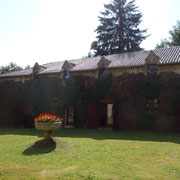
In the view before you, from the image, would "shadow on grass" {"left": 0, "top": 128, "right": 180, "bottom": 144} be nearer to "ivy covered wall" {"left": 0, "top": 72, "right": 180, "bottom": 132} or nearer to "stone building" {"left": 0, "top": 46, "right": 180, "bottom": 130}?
"ivy covered wall" {"left": 0, "top": 72, "right": 180, "bottom": 132}

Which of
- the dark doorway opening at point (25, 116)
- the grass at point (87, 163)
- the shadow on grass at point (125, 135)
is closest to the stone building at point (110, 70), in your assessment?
the shadow on grass at point (125, 135)

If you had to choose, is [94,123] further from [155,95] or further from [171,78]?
[171,78]

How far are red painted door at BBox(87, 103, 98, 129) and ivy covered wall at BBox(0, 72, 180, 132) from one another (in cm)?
56

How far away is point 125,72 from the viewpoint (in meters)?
18.3

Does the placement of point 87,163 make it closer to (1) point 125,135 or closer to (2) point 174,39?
(1) point 125,135

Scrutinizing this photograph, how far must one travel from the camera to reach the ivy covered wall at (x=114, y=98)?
1611cm

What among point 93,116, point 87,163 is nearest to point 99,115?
point 93,116

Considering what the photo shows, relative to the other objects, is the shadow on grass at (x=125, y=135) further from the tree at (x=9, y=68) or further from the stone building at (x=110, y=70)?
the tree at (x=9, y=68)

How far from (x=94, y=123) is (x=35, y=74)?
10.4 m

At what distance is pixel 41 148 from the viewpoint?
8570mm

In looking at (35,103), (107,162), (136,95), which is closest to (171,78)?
(136,95)

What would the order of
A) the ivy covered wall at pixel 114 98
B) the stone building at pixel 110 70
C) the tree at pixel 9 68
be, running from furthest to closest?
the tree at pixel 9 68 < the stone building at pixel 110 70 < the ivy covered wall at pixel 114 98

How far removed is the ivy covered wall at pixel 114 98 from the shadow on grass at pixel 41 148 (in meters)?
9.67

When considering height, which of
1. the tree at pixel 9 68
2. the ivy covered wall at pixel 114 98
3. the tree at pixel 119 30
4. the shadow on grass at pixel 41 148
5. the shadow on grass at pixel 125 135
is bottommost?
Answer: the shadow on grass at pixel 125 135
